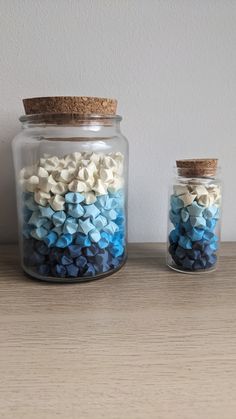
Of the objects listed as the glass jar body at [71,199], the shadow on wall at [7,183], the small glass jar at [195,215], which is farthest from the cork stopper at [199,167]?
the shadow on wall at [7,183]

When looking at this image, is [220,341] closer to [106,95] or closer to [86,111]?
[86,111]

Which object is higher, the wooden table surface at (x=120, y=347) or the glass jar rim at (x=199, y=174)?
the glass jar rim at (x=199, y=174)

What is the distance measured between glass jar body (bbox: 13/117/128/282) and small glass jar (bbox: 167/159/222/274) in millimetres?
92

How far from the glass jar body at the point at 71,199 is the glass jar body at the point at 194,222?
0.30 ft

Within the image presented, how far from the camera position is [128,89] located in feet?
2.17

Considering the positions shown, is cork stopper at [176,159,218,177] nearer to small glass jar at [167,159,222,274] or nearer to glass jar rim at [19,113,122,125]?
small glass jar at [167,159,222,274]

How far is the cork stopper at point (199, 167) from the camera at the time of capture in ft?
1.80

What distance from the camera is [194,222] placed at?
1.79 feet

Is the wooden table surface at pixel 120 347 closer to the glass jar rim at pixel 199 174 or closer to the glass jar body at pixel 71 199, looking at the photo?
the glass jar body at pixel 71 199

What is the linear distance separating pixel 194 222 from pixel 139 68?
32 cm

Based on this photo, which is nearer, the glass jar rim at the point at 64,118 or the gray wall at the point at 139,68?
the glass jar rim at the point at 64,118

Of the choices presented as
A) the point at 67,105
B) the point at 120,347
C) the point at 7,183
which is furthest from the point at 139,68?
the point at 120,347

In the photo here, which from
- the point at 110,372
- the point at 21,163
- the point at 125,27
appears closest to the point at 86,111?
the point at 21,163

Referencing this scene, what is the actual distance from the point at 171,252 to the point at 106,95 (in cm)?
32
